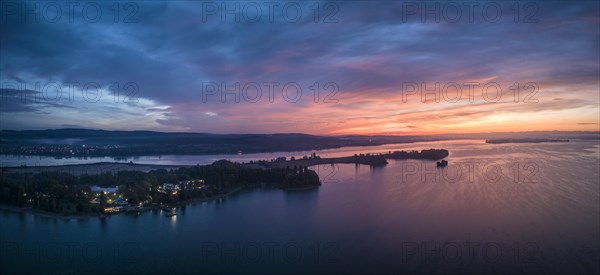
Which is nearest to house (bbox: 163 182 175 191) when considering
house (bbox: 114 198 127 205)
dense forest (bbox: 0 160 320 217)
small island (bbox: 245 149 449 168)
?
dense forest (bbox: 0 160 320 217)

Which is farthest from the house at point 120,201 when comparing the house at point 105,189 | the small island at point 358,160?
the small island at point 358,160

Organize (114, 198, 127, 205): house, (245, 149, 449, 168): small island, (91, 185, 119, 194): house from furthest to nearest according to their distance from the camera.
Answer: (245, 149, 449, 168): small island < (91, 185, 119, 194): house < (114, 198, 127, 205): house

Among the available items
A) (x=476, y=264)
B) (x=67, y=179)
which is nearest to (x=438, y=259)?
(x=476, y=264)

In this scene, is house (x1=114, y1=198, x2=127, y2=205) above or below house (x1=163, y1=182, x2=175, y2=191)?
below

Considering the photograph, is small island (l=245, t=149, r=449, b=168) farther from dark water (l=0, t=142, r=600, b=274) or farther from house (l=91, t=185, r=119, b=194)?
house (l=91, t=185, r=119, b=194)

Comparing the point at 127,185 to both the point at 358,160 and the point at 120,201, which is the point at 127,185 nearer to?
the point at 120,201

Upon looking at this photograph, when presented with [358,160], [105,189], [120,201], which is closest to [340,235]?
[120,201]
